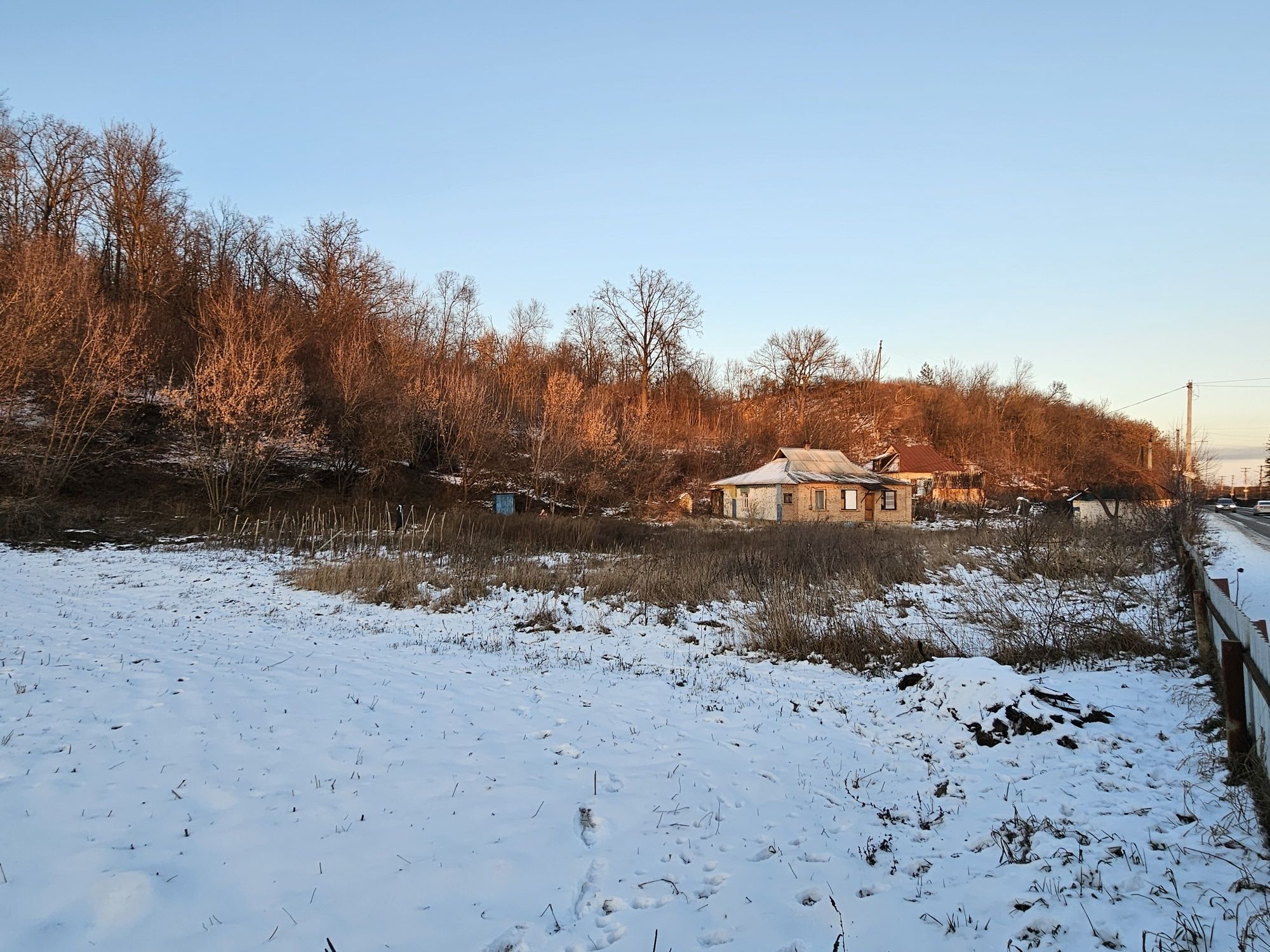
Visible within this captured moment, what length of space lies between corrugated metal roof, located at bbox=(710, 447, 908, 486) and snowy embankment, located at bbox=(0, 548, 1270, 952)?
112 feet

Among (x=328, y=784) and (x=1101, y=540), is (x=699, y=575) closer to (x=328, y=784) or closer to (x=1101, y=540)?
(x=328, y=784)

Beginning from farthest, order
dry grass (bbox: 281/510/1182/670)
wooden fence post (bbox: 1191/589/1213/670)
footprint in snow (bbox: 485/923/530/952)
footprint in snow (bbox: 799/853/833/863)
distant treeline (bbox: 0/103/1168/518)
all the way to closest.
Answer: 1. distant treeline (bbox: 0/103/1168/518)
2. dry grass (bbox: 281/510/1182/670)
3. wooden fence post (bbox: 1191/589/1213/670)
4. footprint in snow (bbox: 799/853/833/863)
5. footprint in snow (bbox: 485/923/530/952)

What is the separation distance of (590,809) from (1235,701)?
4463 mm

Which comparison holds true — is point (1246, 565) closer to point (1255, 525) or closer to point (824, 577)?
point (824, 577)

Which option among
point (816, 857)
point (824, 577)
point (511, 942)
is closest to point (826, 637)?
point (824, 577)

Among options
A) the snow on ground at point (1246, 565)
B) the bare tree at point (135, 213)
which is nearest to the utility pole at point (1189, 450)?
the snow on ground at point (1246, 565)

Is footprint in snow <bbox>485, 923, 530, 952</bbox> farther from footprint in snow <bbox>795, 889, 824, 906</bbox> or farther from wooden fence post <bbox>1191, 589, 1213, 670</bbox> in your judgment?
wooden fence post <bbox>1191, 589, 1213, 670</bbox>

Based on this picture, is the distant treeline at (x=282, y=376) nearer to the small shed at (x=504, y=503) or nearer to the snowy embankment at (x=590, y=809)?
the small shed at (x=504, y=503)

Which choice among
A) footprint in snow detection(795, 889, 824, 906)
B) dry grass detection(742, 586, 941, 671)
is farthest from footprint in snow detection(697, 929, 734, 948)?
dry grass detection(742, 586, 941, 671)

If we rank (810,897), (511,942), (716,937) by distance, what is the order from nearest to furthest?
(511,942) → (716,937) → (810,897)

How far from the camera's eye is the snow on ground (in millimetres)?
11109

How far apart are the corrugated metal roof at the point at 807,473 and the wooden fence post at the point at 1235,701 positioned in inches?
1451

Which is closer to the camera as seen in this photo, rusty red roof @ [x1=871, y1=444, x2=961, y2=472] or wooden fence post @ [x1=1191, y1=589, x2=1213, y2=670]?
wooden fence post @ [x1=1191, y1=589, x2=1213, y2=670]

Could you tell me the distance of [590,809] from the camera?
4.62 m
